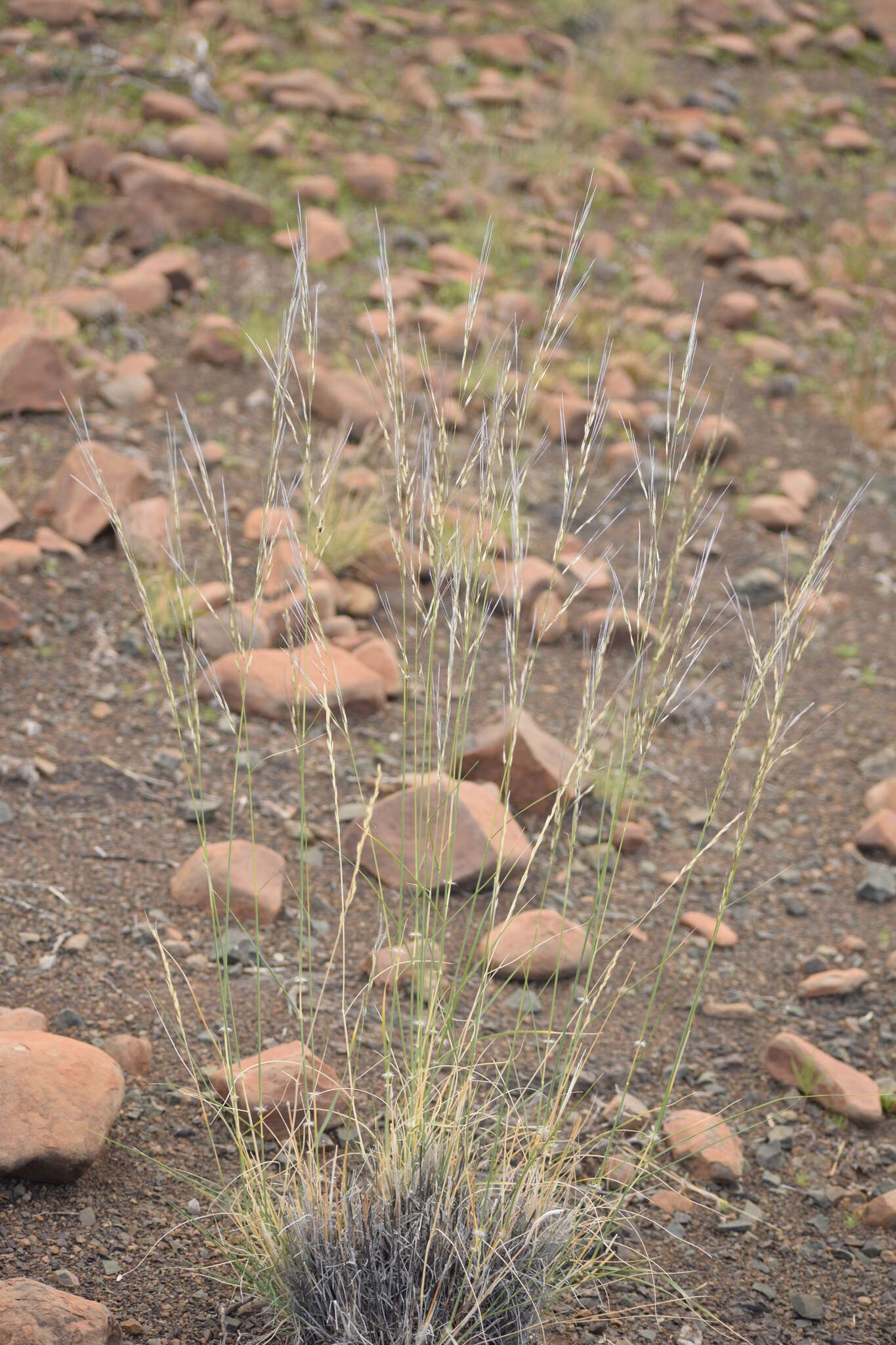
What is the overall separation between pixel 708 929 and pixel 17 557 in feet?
6.44

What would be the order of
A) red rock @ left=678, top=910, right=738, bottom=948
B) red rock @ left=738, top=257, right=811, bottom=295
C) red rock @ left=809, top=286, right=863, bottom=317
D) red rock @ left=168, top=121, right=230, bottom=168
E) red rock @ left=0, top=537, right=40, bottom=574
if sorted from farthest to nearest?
1. red rock @ left=738, top=257, right=811, bottom=295
2. red rock @ left=809, top=286, right=863, bottom=317
3. red rock @ left=168, top=121, right=230, bottom=168
4. red rock @ left=0, top=537, right=40, bottom=574
5. red rock @ left=678, top=910, right=738, bottom=948

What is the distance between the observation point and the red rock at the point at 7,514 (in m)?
3.26

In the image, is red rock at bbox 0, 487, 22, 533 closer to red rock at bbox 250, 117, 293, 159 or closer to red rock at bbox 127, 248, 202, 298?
red rock at bbox 127, 248, 202, 298

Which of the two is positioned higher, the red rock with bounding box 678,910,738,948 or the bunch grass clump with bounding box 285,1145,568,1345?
the bunch grass clump with bounding box 285,1145,568,1345

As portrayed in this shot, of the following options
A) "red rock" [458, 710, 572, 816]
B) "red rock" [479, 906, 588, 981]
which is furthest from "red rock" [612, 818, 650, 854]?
"red rock" [479, 906, 588, 981]

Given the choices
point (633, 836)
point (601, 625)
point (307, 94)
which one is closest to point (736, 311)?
point (307, 94)

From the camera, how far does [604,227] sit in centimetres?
625

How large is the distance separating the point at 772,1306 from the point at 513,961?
0.69m

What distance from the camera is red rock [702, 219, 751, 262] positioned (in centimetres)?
611

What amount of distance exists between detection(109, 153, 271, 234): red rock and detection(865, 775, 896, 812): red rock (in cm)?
359

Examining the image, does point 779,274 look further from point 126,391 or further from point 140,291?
point 126,391

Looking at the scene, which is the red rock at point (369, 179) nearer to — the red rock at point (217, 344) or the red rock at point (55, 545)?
the red rock at point (217, 344)

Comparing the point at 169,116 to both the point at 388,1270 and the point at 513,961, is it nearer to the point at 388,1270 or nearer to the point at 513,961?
the point at 513,961

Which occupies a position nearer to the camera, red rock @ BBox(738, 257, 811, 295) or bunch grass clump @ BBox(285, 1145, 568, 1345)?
bunch grass clump @ BBox(285, 1145, 568, 1345)
